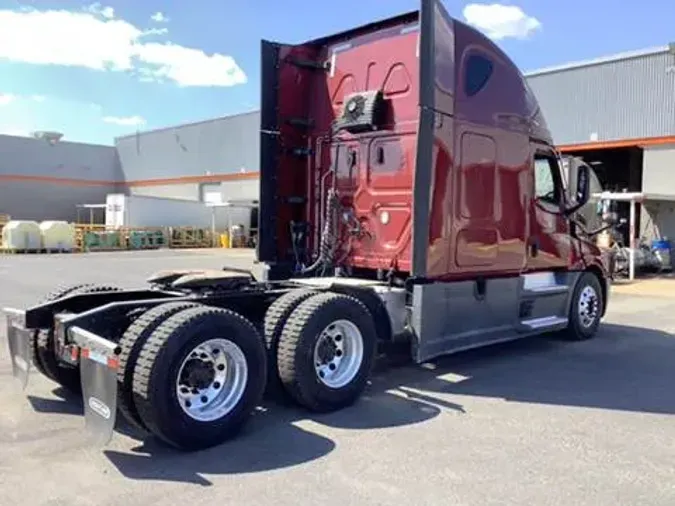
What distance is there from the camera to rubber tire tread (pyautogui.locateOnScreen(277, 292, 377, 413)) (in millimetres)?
5770

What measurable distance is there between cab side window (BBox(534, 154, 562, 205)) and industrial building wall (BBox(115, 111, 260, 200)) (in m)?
36.1

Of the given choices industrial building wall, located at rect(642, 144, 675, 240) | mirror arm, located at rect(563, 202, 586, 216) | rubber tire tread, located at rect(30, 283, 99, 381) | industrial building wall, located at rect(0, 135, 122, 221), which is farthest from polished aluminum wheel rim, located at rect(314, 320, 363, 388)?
industrial building wall, located at rect(0, 135, 122, 221)

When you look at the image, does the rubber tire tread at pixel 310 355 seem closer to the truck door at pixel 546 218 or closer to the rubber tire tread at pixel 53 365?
the rubber tire tread at pixel 53 365

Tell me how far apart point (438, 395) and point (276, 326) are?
1.84 m

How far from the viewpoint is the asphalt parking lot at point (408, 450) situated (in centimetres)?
424

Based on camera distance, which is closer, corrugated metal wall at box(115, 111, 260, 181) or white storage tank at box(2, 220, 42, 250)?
white storage tank at box(2, 220, 42, 250)

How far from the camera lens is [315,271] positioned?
8.23 m

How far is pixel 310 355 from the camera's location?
19.2 feet

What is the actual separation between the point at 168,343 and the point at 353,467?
1582 mm

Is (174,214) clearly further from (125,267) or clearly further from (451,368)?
(451,368)

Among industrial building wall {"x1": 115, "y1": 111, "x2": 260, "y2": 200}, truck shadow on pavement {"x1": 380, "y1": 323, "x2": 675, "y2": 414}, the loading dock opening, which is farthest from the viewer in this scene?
industrial building wall {"x1": 115, "y1": 111, "x2": 260, "y2": 200}

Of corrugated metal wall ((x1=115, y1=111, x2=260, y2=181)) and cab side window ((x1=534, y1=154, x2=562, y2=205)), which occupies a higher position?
corrugated metal wall ((x1=115, y1=111, x2=260, y2=181))

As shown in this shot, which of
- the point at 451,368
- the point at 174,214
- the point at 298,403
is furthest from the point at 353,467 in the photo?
the point at 174,214

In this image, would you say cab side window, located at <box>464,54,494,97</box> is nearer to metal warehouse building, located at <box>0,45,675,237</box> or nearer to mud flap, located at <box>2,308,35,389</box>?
mud flap, located at <box>2,308,35,389</box>
